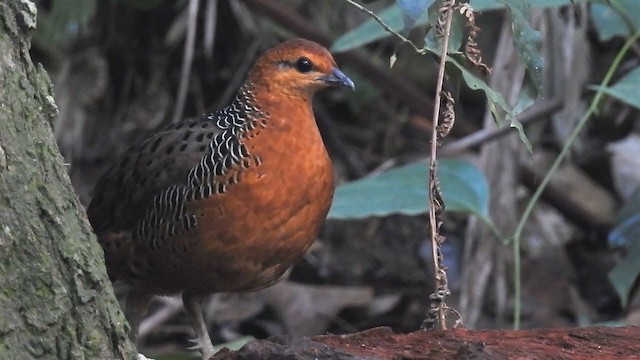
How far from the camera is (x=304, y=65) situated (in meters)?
3.77

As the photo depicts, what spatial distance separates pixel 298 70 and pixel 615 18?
4.38ft

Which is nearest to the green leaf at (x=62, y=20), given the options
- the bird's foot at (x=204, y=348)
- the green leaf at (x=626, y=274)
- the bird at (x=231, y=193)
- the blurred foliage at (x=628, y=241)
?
the bird at (x=231, y=193)

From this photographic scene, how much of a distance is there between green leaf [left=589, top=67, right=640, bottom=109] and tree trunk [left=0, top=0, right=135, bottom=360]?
6.07 ft

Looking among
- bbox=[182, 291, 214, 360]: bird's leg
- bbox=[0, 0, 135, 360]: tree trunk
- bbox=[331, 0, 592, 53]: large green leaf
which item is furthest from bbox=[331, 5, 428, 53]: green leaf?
bbox=[0, 0, 135, 360]: tree trunk

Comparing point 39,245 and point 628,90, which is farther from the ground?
point 628,90

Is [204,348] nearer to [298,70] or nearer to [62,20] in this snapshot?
[298,70]

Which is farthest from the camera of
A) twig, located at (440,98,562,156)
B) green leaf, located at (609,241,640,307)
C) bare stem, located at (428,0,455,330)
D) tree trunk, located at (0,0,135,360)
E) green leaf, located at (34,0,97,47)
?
green leaf, located at (34,0,97,47)

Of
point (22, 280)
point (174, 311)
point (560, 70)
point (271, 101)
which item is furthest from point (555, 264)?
point (22, 280)

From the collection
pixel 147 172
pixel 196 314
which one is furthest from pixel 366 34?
pixel 196 314

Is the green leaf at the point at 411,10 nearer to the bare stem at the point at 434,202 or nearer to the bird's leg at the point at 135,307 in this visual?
the bare stem at the point at 434,202

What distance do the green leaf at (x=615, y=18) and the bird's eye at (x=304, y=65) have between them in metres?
0.96

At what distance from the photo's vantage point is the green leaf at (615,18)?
13.7ft

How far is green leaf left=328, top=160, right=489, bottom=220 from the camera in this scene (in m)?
4.02

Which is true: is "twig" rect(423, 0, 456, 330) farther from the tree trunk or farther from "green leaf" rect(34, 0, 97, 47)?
"green leaf" rect(34, 0, 97, 47)
